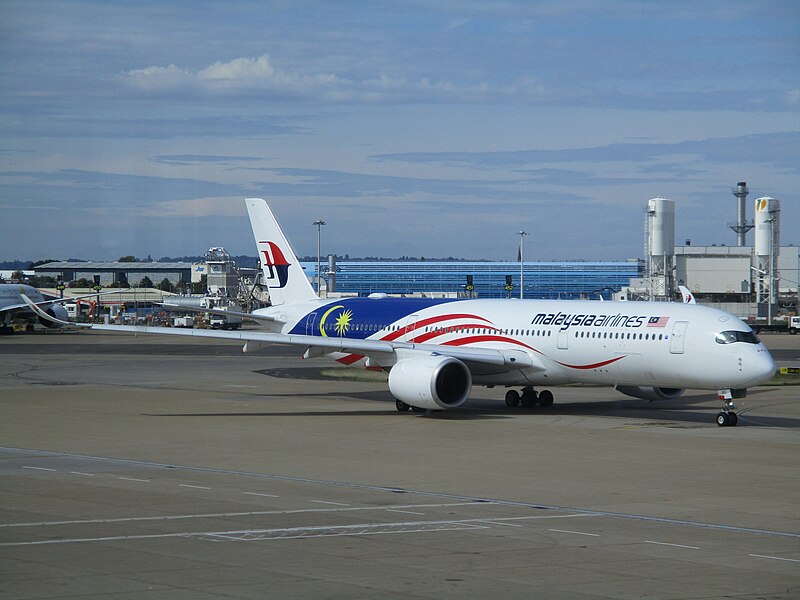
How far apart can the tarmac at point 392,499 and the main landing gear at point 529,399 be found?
2.30ft

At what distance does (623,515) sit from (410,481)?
17.9ft

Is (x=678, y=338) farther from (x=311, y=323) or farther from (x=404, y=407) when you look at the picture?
(x=311, y=323)

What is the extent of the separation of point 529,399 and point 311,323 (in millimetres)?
9916

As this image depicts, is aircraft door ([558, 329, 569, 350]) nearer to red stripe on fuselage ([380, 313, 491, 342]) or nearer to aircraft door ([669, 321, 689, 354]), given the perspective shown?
red stripe on fuselage ([380, 313, 491, 342])

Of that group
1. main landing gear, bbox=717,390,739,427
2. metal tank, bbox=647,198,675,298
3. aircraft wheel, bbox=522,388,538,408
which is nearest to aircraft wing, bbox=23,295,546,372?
aircraft wheel, bbox=522,388,538,408

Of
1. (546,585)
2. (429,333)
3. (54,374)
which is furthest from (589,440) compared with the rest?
(54,374)

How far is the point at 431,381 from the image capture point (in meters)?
35.4

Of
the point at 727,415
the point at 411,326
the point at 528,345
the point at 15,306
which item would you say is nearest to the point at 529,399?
the point at 528,345

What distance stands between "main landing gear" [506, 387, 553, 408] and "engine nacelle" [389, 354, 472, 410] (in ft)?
12.2

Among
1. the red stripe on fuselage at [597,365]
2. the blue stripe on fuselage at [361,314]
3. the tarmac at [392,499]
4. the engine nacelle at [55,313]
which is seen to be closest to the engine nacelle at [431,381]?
the tarmac at [392,499]

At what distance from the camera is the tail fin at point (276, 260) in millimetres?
46938

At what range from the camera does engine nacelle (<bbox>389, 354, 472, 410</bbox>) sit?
35438 millimetres

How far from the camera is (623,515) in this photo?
1938 cm

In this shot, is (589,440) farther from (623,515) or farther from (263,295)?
(263,295)
